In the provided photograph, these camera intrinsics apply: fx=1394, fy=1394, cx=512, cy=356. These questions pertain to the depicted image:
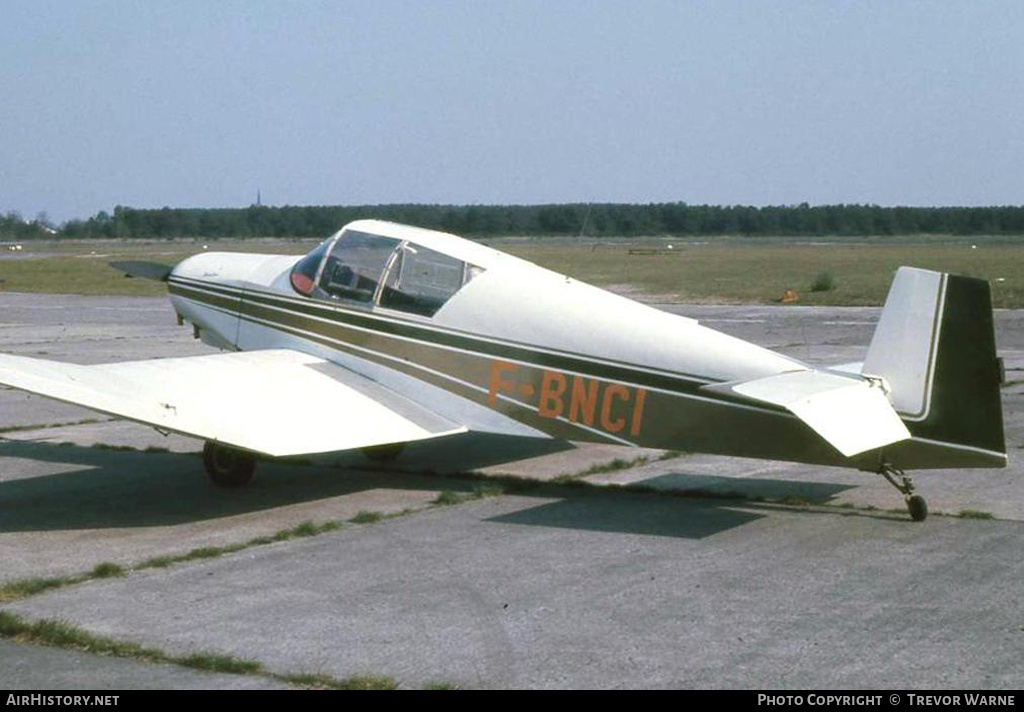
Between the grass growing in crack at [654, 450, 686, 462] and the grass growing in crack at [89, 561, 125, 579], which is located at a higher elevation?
the grass growing in crack at [654, 450, 686, 462]

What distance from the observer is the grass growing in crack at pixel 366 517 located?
896 centimetres

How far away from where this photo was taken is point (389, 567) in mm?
7664

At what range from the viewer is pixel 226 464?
1022cm

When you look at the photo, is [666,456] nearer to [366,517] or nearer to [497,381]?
[497,381]

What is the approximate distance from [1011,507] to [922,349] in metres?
1.58

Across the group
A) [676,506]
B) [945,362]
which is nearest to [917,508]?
[945,362]

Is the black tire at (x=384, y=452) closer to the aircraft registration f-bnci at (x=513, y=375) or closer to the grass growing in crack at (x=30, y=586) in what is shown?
the aircraft registration f-bnci at (x=513, y=375)

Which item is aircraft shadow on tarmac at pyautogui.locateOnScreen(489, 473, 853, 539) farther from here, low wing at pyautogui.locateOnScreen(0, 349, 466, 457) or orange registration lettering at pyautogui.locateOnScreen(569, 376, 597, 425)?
low wing at pyautogui.locateOnScreen(0, 349, 466, 457)

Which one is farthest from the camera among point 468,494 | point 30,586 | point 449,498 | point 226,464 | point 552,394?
point 226,464

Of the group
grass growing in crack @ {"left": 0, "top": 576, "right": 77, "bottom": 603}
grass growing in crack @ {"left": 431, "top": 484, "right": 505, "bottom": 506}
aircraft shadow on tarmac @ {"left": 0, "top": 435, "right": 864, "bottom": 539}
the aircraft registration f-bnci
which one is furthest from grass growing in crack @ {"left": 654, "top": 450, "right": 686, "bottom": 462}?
grass growing in crack @ {"left": 0, "top": 576, "right": 77, "bottom": 603}

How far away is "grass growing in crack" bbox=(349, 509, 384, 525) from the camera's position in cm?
896

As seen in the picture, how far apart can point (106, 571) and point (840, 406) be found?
4.15m

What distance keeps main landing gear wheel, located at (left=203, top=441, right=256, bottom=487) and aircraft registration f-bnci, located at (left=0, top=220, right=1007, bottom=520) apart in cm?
1
